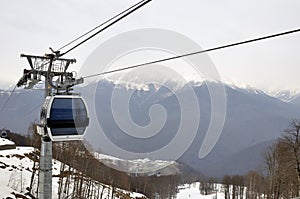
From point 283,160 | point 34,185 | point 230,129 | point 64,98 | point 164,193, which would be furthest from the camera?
point 230,129

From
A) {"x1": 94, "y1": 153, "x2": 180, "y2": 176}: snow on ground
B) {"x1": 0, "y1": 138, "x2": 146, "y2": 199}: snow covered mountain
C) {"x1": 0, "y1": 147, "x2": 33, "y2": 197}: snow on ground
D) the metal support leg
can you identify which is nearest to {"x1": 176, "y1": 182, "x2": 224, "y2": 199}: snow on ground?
{"x1": 94, "y1": 153, "x2": 180, "y2": 176}: snow on ground

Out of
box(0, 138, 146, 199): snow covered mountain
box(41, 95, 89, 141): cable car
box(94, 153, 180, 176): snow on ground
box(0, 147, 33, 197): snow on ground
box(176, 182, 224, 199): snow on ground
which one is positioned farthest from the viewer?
box(176, 182, 224, 199): snow on ground

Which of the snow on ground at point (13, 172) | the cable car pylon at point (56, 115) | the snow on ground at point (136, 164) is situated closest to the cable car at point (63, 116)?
the cable car pylon at point (56, 115)

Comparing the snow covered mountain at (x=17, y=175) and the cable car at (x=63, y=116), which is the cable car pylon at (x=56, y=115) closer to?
the cable car at (x=63, y=116)

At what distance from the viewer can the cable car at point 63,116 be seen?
5438 mm

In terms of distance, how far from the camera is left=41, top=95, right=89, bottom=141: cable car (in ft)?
17.8

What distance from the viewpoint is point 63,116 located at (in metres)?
5.52

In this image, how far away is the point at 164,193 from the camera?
5822 cm

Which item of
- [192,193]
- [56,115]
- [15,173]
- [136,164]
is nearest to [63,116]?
[56,115]

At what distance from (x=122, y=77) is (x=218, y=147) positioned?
143m

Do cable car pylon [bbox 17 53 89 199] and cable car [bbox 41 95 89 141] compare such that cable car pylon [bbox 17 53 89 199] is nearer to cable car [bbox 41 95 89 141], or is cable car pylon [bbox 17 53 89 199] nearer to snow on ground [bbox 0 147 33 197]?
cable car [bbox 41 95 89 141]

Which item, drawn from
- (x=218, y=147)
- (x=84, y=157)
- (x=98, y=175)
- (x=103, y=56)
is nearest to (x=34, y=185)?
(x=84, y=157)

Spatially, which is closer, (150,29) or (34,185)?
(150,29)

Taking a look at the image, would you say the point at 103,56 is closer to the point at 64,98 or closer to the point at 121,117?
the point at 64,98
